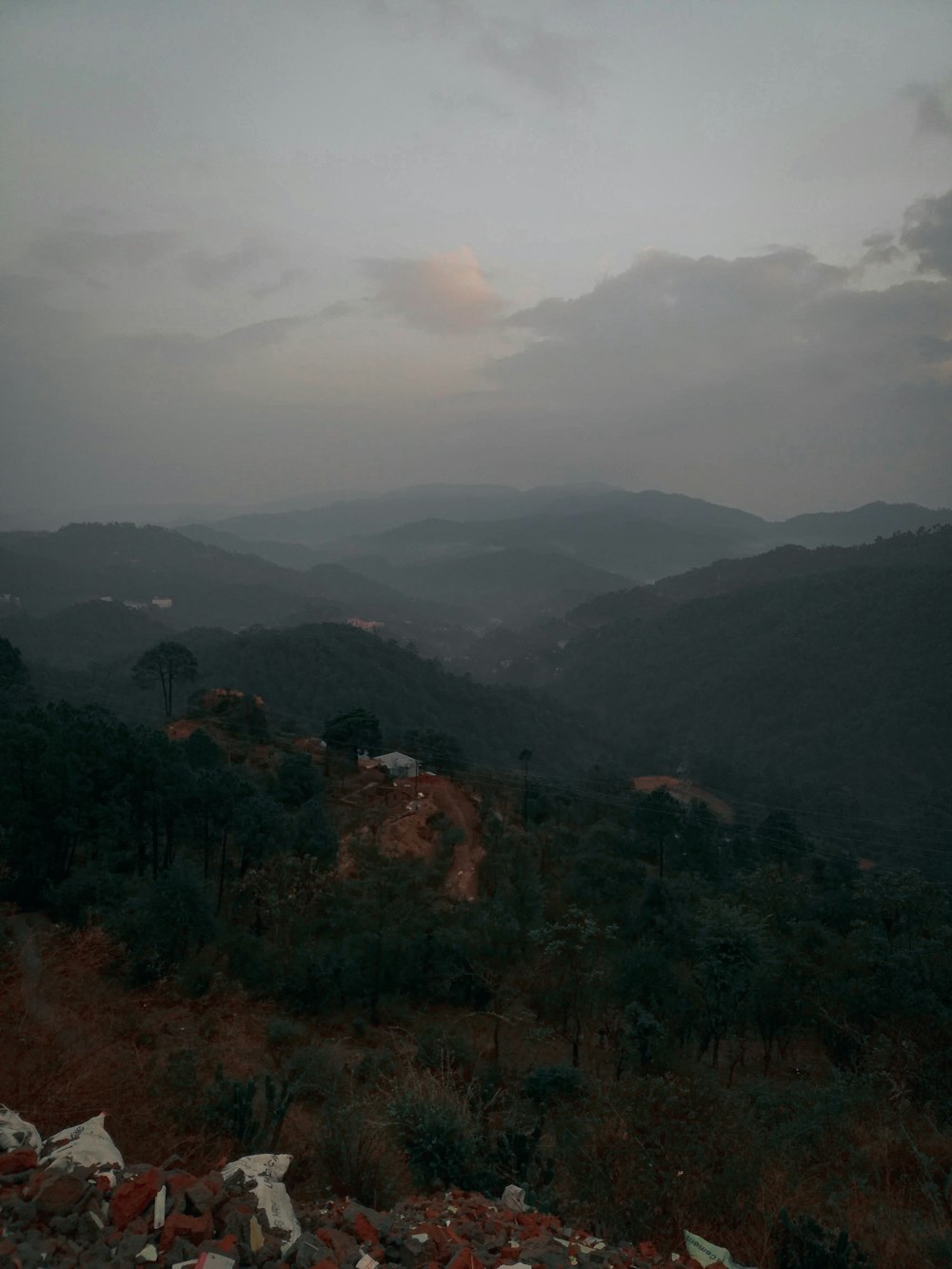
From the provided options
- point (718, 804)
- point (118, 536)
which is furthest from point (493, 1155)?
point (118, 536)

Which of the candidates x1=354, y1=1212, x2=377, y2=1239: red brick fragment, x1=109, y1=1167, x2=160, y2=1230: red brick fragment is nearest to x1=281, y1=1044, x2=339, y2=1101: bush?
x1=354, y1=1212, x2=377, y2=1239: red brick fragment

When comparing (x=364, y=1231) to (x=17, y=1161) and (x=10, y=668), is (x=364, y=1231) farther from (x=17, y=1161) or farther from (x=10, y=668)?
(x=10, y=668)

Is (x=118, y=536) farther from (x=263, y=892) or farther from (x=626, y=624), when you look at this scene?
(x=263, y=892)

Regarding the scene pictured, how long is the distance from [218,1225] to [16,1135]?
6.38 feet

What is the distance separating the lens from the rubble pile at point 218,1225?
4504mm

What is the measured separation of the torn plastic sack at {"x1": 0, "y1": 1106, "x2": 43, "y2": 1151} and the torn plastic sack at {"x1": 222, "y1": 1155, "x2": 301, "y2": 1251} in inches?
59.6

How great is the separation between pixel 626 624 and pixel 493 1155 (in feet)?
386

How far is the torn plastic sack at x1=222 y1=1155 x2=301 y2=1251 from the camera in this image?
16.1 feet

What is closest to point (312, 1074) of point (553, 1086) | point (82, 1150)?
point (553, 1086)

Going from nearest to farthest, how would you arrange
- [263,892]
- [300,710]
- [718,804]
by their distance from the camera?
[263,892], [718,804], [300,710]

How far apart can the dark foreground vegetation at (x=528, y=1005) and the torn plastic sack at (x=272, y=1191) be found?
188 centimetres

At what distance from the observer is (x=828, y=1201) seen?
24.2ft

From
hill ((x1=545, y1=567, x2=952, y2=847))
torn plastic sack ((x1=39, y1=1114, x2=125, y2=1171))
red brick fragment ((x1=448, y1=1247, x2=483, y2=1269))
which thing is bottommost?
hill ((x1=545, y1=567, x2=952, y2=847))

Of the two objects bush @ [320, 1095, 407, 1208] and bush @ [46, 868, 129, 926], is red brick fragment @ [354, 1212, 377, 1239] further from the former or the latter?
bush @ [46, 868, 129, 926]
